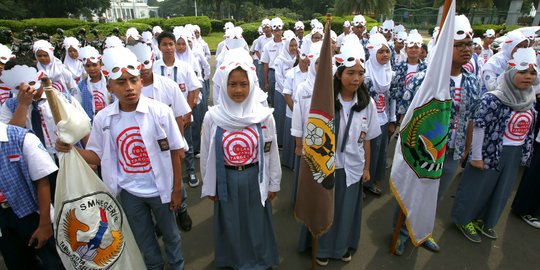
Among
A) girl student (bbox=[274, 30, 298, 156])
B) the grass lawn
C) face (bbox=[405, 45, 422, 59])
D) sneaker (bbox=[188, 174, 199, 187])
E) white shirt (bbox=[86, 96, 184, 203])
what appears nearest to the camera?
white shirt (bbox=[86, 96, 184, 203])

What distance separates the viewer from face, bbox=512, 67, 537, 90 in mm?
3260

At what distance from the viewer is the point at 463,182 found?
3.95 m

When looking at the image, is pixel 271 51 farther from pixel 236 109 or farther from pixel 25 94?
pixel 25 94

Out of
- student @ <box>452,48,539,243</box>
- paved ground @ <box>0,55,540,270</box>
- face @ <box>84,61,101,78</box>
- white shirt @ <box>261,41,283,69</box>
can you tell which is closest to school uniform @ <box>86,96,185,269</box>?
paved ground @ <box>0,55,540,270</box>

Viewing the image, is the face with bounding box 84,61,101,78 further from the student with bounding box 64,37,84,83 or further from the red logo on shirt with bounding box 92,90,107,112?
the student with bounding box 64,37,84,83

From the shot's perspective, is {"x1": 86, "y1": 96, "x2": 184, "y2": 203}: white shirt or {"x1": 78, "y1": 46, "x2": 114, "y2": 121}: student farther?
{"x1": 78, "y1": 46, "x2": 114, "y2": 121}: student

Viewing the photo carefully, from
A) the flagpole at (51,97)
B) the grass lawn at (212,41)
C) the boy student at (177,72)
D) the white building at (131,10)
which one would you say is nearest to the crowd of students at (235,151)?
the flagpole at (51,97)

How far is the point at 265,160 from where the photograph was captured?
2.99m

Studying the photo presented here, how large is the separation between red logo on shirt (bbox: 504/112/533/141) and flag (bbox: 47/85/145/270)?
4126 mm

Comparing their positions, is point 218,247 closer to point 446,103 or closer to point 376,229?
point 376,229

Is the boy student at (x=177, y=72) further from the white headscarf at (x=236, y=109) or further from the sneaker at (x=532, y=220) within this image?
the sneaker at (x=532, y=220)

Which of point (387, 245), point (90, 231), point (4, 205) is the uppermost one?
point (4, 205)

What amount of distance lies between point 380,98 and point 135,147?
3.45 m

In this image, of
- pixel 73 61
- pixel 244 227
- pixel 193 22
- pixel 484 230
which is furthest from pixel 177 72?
pixel 193 22
